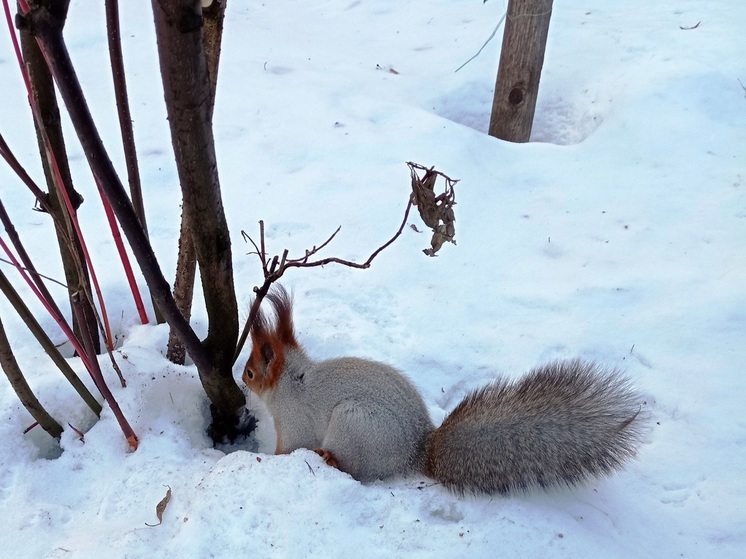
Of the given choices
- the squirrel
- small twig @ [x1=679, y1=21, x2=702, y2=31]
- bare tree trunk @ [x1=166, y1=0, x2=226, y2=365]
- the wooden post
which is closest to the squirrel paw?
the squirrel

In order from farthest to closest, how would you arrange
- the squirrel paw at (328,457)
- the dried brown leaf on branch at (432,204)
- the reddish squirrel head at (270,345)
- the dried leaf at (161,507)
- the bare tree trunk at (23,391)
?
the reddish squirrel head at (270,345) < the squirrel paw at (328,457) < the bare tree trunk at (23,391) < the dried leaf at (161,507) < the dried brown leaf on branch at (432,204)

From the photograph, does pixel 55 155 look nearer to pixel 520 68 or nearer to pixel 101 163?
pixel 101 163

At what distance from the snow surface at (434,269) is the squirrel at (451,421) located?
0.23 feet

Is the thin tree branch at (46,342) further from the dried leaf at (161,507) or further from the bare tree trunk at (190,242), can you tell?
the dried leaf at (161,507)

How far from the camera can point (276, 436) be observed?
2.03 m

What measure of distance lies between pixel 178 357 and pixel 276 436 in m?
0.37

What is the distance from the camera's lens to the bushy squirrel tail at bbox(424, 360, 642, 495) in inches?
57.7

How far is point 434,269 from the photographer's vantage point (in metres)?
2.47

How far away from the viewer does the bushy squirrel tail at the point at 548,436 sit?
1.46m

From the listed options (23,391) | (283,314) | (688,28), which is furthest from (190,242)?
(688,28)

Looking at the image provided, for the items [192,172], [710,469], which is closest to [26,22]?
[192,172]

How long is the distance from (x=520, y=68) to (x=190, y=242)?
2119 millimetres

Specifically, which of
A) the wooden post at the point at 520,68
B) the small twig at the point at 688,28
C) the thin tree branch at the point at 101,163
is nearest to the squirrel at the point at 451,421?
the thin tree branch at the point at 101,163

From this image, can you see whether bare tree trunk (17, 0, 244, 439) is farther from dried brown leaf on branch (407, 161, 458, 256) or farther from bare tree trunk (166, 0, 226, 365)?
dried brown leaf on branch (407, 161, 458, 256)
